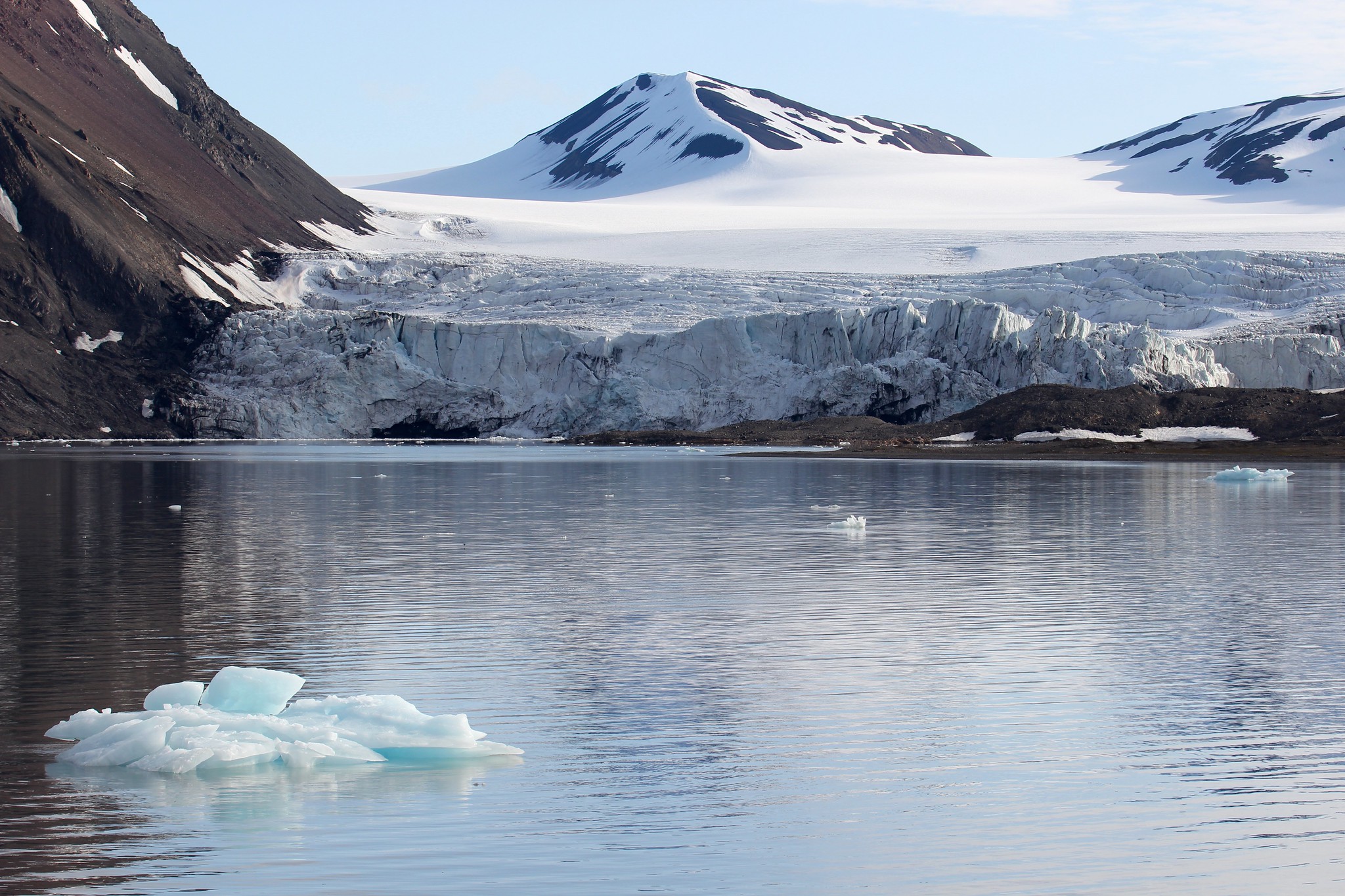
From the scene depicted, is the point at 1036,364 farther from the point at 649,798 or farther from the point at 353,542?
the point at 649,798

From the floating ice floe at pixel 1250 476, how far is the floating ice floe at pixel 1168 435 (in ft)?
52.0

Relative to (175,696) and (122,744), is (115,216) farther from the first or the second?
(122,744)

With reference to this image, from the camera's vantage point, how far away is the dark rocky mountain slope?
199ft

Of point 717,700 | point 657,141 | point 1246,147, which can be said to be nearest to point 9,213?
A: point 717,700

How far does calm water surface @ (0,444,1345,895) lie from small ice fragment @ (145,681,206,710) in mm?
613

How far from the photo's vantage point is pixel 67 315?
6391 centimetres

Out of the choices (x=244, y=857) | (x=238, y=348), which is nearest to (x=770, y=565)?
(x=244, y=857)

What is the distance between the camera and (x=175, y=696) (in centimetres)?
760

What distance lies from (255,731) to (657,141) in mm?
141023

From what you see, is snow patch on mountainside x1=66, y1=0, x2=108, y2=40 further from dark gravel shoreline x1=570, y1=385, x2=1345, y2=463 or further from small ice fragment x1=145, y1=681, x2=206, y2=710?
small ice fragment x1=145, y1=681, x2=206, y2=710

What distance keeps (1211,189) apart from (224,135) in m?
82.3

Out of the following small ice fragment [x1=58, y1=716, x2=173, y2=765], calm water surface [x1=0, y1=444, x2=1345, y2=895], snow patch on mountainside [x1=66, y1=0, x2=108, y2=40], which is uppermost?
snow patch on mountainside [x1=66, y1=0, x2=108, y2=40]

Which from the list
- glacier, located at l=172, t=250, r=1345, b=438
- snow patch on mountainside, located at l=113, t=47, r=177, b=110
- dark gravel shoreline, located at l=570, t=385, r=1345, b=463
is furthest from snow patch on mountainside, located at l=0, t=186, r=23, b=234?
dark gravel shoreline, located at l=570, t=385, r=1345, b=463

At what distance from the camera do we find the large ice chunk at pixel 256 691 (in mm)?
7547
